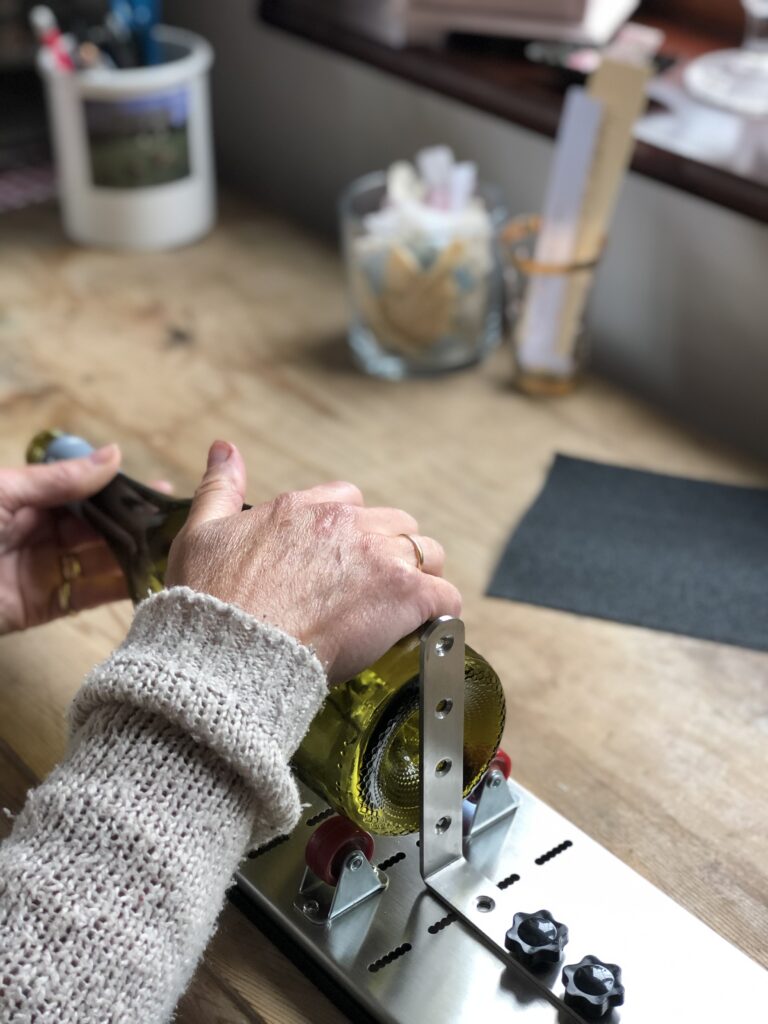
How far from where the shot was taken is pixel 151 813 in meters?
0.52

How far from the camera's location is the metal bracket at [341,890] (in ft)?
1.97

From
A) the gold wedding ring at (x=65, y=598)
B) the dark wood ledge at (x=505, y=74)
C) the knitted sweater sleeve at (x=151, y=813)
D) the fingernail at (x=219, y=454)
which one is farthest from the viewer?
the dark wood ledge at (x=505, y=74)

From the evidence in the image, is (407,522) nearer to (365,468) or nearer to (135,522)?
(135,522)

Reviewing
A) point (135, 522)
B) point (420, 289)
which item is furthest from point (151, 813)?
point (420, 289)

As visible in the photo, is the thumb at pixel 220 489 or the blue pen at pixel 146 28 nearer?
the thumb at pixel 220 489

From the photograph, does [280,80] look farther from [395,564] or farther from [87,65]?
[395,564]

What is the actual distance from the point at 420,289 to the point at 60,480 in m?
0.39

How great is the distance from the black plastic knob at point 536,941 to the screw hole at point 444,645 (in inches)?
5.5

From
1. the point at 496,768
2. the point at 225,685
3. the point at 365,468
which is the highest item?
the point at 225,685

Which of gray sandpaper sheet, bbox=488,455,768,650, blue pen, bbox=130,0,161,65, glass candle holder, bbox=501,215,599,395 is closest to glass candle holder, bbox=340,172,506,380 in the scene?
glass candle holder, bbox=501,215,599,395

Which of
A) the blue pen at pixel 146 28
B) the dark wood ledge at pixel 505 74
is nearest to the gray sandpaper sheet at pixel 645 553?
the dark wood ledge at pixel 505 74

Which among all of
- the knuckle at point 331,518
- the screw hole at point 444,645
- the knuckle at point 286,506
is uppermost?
the screw hole at point 444,645

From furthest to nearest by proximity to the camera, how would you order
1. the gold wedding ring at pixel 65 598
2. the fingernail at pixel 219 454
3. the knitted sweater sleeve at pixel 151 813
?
1. the gold wedding ring at pixel 65 598
2. the fingernail at pixel 219 454
3. the knitted sweater sleeve at pixel 151 813

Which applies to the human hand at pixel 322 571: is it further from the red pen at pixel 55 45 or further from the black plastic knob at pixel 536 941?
the red pen at pixel 55 45
